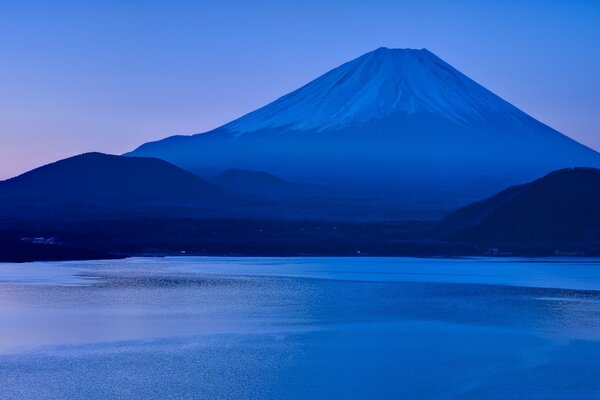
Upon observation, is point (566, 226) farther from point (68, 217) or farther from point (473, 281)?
point (68, 217)

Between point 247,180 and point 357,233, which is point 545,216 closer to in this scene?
point 357,233

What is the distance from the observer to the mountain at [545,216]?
48562 millimetres

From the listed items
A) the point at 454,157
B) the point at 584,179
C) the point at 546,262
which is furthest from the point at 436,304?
the point at 454,157

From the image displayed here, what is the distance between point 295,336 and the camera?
62.9 feet

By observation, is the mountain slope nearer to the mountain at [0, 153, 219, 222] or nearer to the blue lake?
the mountain at [0, 153, 219, 222]

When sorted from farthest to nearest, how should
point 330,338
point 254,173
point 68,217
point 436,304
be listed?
1. point 254,173
2. point 68,217
3. point 436,304
4. point 330,338

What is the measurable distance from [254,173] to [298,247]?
50.4m

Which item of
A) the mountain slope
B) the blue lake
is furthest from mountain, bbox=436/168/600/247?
the mountain slope

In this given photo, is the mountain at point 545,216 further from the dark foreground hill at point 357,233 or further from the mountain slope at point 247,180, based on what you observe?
the mountain slope at point 247,180

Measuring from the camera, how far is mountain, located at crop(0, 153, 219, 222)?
79125 mm

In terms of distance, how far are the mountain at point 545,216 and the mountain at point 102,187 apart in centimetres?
3043

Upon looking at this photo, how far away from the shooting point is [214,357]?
16875 millimetres

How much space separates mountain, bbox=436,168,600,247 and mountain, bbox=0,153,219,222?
99.8 ft

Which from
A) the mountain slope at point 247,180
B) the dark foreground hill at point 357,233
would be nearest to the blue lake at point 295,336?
the dark foreground hill at point 357,233
